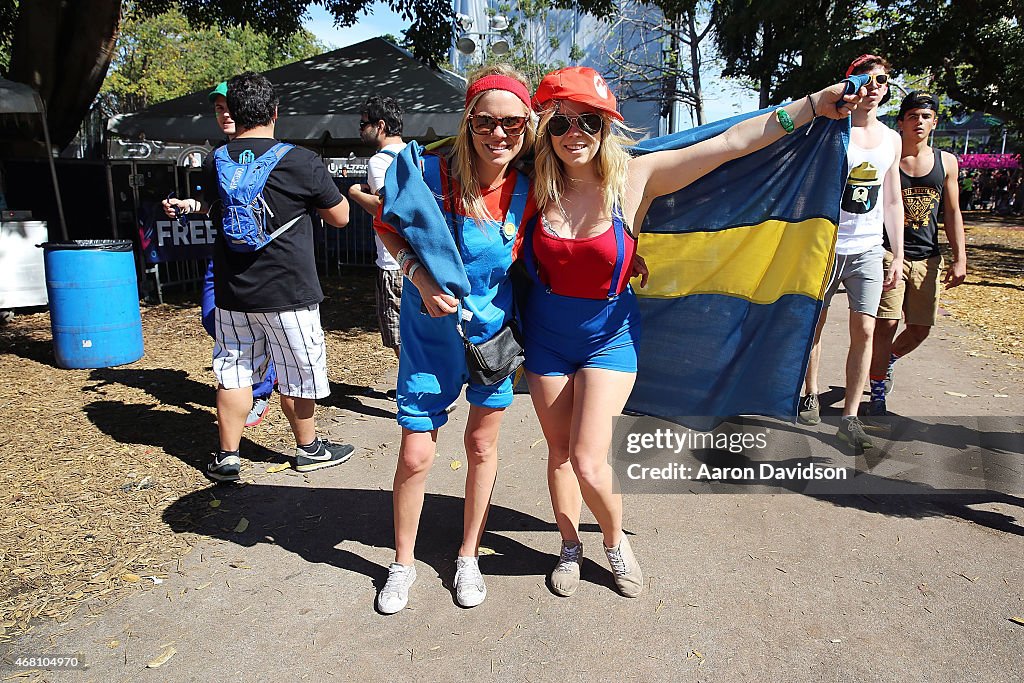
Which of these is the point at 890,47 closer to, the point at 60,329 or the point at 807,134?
the point at 807,134

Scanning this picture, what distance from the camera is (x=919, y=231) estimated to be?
16.7 ft

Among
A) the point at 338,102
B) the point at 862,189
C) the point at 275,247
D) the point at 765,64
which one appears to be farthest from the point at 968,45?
the point at 275,247

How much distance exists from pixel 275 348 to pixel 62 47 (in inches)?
333

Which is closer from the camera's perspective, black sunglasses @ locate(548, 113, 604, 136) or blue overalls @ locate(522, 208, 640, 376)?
black sunglasses @ locate(548, 113, 604, 136)

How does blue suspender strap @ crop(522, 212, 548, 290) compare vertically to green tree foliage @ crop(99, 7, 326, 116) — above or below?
below

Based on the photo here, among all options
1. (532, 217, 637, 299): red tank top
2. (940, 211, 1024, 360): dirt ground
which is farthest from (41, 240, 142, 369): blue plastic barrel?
(940, 211, 1024, 360): dirt ground

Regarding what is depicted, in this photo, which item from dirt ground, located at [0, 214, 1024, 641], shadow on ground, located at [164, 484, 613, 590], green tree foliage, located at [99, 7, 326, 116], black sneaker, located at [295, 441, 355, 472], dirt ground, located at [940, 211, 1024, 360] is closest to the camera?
dirt ground, located at [0, 214, 1024, 641]

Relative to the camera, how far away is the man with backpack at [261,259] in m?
3.74

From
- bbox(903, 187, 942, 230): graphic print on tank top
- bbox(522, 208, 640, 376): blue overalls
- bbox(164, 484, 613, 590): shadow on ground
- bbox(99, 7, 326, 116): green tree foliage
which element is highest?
bbox(99, 7, 326, 116): green tree foliage

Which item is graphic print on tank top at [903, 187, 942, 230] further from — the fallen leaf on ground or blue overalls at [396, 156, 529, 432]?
the fallen leaf on ground

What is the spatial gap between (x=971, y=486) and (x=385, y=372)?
4.42 m

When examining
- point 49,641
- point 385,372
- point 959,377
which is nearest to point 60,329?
point 385,372

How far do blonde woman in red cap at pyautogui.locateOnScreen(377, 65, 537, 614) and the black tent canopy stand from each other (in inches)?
340

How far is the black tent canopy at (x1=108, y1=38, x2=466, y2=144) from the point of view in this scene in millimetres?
11438
